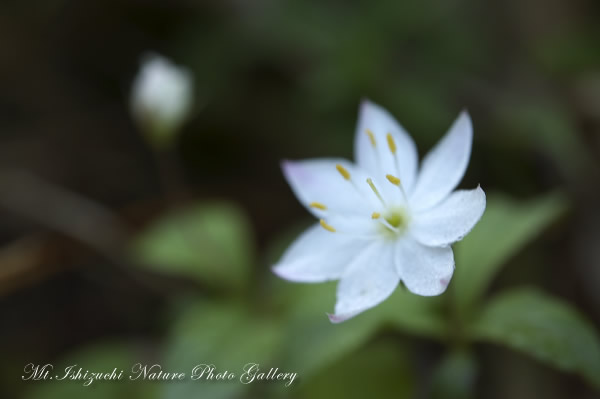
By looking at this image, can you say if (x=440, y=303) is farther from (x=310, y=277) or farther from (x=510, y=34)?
(x=510, y=34)

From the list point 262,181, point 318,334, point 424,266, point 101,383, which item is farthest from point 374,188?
point 262,181

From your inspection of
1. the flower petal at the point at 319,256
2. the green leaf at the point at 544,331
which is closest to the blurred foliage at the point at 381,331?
the green leaf at the point at 544,331

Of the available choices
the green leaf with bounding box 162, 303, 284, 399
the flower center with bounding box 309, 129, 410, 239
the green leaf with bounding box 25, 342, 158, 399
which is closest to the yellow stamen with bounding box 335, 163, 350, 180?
the flower center with bounding box 309, 129, 410, 239

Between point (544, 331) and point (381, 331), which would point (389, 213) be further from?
point (381, 331)

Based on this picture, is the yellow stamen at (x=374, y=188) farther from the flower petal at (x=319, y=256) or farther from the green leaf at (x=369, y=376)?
the green leaf at (x=369, y=376)

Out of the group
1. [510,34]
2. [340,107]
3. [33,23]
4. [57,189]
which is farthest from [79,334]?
[510,34]

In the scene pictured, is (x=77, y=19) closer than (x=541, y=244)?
No

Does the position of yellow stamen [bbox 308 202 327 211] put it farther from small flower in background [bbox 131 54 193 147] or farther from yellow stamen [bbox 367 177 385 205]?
small flower in background [bbox 131 54 193 147]
